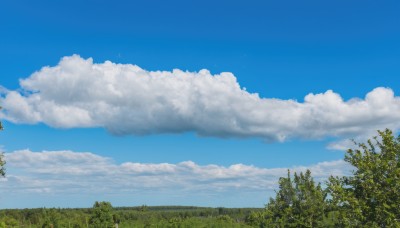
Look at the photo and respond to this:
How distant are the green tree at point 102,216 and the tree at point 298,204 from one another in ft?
86.9

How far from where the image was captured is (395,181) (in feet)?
81.4

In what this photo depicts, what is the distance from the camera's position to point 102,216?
218 ft

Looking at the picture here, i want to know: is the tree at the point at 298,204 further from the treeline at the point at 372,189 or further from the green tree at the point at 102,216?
the green tree at the point at 102,216

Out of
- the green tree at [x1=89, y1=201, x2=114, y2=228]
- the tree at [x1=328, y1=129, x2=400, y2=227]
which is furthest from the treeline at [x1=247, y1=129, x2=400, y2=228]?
the green tree at [x1=89, y1=201, x2=114, y2=228]

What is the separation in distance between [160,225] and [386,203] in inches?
1875

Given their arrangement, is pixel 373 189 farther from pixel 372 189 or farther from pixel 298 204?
pixel 298 204

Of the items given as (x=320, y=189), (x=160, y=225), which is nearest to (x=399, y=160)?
(x=320, y=189)

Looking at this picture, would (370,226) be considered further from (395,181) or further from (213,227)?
(213,227)

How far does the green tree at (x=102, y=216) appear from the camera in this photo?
65562mm

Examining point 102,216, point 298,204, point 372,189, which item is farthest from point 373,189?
point 102,216

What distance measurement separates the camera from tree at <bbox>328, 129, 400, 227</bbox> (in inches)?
971

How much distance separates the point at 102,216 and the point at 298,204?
3259 cm

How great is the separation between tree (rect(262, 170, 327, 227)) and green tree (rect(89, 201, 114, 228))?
86.9ft

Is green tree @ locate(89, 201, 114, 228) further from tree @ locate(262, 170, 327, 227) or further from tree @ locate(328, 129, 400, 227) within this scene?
tree @ locate(328, 129, 400, 227)
